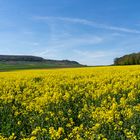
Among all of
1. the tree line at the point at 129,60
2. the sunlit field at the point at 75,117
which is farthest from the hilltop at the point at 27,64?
the sunlit field at the point at 75,117

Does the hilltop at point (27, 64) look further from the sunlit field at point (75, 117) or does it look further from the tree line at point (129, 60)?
the sunlit field at point (75, 117)

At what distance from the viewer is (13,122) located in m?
11.9

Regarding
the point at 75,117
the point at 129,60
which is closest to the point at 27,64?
the point at 129,60

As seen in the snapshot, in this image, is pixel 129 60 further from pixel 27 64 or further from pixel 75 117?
pixel 75 117

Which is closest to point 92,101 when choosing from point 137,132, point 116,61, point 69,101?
point 69,101

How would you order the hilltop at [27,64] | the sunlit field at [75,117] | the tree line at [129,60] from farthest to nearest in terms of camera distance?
1. the tree line at [129,60]
2. the hilltop at [27,64]
3. the sunlit field at [75,117]

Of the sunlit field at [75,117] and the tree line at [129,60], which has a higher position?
the tree line at [129,60]

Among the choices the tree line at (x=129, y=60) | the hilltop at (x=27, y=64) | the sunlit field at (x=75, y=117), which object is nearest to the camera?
the sunlit field at (x=75, y=117)

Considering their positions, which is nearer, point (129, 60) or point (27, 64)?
point (129, 60)

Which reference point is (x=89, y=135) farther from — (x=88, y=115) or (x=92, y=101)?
(x=92, y=101)

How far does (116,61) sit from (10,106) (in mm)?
76729

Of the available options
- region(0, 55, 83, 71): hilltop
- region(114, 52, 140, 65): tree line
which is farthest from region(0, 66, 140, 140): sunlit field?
region(114, 52, 140, 65): tree line

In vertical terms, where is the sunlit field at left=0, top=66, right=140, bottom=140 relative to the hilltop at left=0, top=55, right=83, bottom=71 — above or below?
below

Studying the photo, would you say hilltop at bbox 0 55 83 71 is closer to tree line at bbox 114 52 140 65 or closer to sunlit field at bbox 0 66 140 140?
tree line at bbox 114 52 140 65
